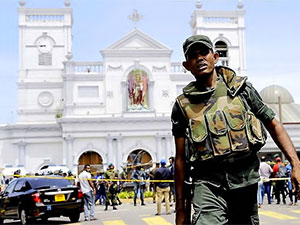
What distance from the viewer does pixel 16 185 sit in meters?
13.7

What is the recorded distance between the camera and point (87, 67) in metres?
47.9

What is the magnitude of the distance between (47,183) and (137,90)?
33059 mm

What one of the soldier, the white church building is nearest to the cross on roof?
the white church building

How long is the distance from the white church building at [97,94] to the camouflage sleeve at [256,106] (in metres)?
40.2

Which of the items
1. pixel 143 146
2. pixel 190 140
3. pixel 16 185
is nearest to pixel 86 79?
pixel 143 146

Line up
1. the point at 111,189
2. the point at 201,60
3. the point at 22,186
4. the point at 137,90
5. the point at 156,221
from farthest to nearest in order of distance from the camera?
the point at 137,90, the point at 111,189, the point at 22,186, the point at 156,221, the point at 201,60

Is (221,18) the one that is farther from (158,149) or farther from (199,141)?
(199,141)

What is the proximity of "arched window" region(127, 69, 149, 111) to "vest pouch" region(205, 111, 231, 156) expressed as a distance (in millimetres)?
41964

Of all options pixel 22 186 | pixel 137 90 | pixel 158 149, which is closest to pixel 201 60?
pixel 22 186

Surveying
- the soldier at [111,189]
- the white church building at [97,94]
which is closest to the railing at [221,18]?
the white church building at [97,94]

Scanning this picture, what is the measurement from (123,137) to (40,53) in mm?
12397

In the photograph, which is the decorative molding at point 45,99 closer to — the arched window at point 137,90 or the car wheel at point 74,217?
the arched window at point 137,90

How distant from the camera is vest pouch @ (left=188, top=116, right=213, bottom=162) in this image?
3527mm

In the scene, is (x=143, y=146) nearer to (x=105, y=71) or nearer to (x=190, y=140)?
(x=105, y=71)
